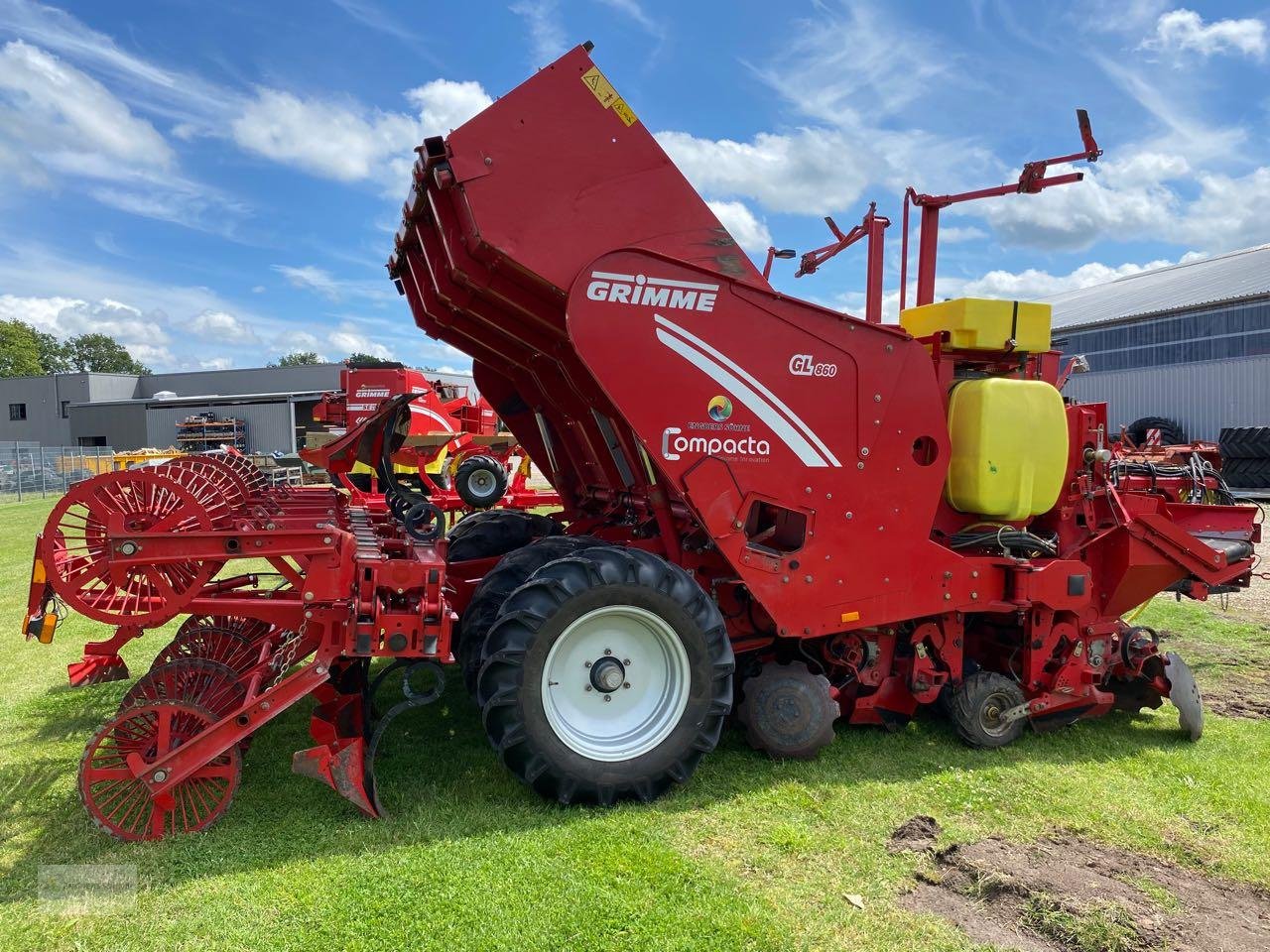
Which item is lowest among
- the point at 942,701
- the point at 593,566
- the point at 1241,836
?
the point at 1241,836

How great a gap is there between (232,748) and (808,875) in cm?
252

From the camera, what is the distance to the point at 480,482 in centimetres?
1176

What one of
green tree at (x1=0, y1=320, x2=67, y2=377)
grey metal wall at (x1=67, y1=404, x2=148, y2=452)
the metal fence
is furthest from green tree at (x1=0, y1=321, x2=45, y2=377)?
the metal fence

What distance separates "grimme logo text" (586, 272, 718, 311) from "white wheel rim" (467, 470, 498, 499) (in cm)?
802

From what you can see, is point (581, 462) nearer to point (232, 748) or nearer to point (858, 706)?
point (858, 706)

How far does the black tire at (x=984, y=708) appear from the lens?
15.6 feet

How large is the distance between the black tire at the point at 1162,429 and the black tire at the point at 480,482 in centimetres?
1767

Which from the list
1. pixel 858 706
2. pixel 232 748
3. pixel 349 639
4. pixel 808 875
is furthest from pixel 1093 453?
pixel 232 748

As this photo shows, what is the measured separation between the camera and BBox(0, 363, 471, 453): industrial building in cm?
4253

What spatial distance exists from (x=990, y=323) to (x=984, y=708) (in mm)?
2219

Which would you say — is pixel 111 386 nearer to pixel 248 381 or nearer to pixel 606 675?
pixel 248 381

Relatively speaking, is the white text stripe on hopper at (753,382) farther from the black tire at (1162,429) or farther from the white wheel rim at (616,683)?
the black tire at (1162,429)

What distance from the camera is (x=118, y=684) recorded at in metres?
5.87

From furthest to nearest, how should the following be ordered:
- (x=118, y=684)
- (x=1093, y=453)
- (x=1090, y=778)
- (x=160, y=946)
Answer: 1. (x=118, y=684)
2. (x=1093, y=453)
3. (x=1090, y=778)
4. (x=160, y=946)
